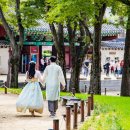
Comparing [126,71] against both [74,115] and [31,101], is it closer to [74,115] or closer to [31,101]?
[31,101]

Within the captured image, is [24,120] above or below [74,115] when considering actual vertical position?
below

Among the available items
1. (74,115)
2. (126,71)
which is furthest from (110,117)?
(126,71)

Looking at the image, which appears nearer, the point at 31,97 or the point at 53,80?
the point at 53,80

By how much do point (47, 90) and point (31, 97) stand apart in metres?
0.68

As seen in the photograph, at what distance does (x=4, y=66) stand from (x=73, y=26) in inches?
897

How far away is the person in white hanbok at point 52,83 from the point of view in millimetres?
17859

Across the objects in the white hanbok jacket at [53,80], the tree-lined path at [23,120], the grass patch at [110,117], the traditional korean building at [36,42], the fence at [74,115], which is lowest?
the tree-lined path at [23,120]

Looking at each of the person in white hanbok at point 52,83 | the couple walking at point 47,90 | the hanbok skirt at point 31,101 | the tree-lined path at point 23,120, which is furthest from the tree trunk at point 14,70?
the person in white hanbok at point 52,83

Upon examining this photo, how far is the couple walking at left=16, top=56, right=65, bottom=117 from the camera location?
58.7 ft

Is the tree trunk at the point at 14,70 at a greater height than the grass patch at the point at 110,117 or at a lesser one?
greater

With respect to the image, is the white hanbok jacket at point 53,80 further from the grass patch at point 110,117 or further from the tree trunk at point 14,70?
A: the tree trunk at point 14,70

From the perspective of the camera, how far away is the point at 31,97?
18.2 metres

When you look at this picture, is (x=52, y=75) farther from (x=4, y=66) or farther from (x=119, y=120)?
(x=4, y=66)

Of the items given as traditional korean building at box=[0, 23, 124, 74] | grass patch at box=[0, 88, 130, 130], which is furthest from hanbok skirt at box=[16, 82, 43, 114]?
traditional korean building at box=[0, 23, 124, 74]
